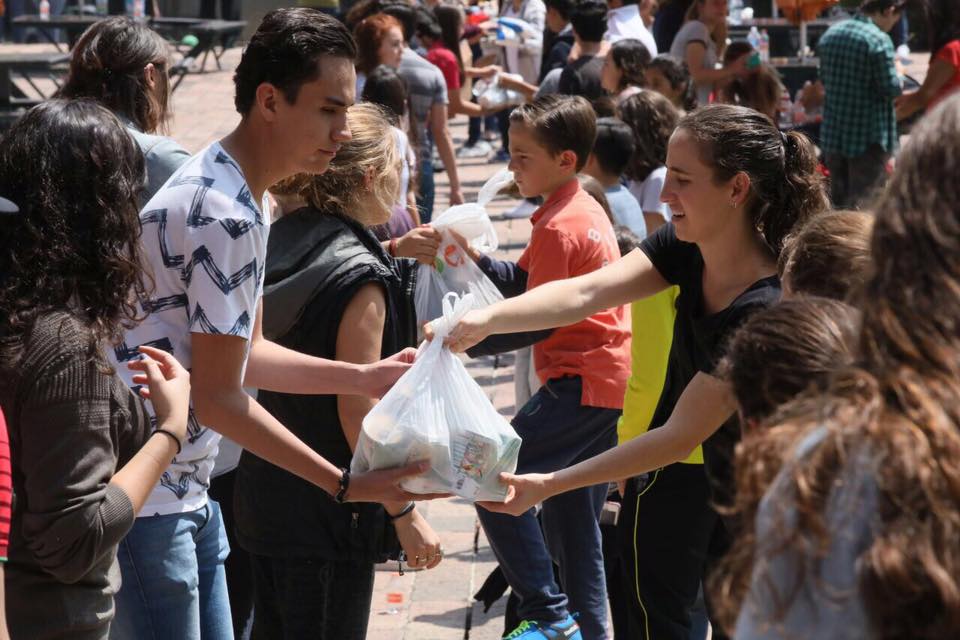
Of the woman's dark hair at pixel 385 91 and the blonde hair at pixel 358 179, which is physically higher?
the blonde hair at pixel 358 179

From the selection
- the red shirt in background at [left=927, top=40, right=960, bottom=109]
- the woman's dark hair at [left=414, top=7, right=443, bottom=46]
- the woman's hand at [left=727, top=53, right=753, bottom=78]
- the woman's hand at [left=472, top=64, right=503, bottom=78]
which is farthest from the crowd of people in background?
the woman's dark hair at [left=414, top=7, right=443, bottom=46]

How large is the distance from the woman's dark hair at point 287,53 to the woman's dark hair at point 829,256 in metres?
1.13

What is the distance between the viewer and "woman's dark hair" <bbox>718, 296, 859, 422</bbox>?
1.78 m

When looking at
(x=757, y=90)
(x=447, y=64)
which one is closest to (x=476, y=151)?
(x=447, y=64)

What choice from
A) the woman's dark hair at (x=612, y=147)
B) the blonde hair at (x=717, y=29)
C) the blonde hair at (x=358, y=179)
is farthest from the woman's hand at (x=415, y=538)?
the blonde hair at (x=717, y=29)

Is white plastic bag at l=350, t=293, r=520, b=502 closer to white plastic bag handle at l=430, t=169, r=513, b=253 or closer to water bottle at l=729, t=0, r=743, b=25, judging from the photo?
white plastic bag handle at l=430, t=169, r=513, b=253

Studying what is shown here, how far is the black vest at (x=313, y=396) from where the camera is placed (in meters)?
3.20

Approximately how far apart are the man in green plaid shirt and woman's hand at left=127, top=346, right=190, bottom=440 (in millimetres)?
7112

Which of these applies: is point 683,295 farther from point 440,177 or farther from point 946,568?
point 440,177

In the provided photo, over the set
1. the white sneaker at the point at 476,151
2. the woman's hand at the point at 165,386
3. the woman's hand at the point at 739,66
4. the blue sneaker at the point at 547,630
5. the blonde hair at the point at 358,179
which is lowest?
the white sneaker at the point at 476,151

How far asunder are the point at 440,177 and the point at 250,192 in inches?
458

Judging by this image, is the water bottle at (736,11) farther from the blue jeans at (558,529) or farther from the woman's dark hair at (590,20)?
the blue jeans at (558,529)

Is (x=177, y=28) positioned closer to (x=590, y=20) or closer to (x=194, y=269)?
(x=590, y=20)

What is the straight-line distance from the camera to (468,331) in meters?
3.23
